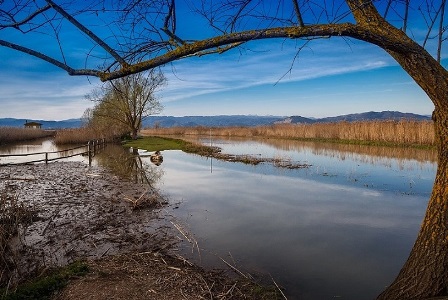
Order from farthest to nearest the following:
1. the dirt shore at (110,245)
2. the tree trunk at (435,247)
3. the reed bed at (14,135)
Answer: the reed bed at (14,135) < the dirt shore at (110,245) < the tree trunk at (435,247)

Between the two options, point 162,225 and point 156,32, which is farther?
point 162,225

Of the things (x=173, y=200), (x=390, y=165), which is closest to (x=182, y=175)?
(x=173, y=200)

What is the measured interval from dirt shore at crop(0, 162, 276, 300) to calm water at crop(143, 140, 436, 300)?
731mm

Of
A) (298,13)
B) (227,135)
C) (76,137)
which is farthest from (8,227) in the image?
(227,135)

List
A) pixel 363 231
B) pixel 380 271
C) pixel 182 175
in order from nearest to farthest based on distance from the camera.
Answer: pixel 380 271 → pixel 363 231 → pixel 182 175

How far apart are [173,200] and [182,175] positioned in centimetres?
494

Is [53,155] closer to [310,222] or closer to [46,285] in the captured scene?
[310,222]

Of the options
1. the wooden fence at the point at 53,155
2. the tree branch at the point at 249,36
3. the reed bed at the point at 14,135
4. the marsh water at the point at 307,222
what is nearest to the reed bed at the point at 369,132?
the marsh water at the point at 307,222

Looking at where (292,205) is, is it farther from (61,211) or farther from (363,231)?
(61,211)

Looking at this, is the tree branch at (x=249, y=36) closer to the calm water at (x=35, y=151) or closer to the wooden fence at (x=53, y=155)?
the wooden fence at (x=53, y=155)

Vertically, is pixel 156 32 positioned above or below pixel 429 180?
above

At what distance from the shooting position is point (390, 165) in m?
16.7

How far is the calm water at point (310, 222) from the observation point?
5.13 metres

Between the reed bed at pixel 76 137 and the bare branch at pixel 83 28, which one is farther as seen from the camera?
the reed bed at pixel 76 137
